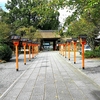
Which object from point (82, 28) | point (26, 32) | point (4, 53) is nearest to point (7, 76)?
point (4, 53)

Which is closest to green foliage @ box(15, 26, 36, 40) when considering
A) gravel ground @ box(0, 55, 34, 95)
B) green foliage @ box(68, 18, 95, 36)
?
green foliage @ box(68, 18, 95, 36)

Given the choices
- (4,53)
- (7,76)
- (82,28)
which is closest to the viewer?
(7,76)

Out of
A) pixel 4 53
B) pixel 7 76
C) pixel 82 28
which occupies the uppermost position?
pixel 82 28

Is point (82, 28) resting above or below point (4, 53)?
above

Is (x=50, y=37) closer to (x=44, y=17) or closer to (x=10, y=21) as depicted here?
(x=10, y=21)

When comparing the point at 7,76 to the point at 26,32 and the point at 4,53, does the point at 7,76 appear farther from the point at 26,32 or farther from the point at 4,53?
the point at 26,32

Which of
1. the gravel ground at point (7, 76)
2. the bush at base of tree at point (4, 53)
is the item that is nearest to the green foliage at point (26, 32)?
the bush at base of tree at point (4, 53)

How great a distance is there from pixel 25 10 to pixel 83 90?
56177 millimetres

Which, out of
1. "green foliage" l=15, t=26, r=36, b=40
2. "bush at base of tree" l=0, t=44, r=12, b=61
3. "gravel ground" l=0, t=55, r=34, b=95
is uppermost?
"green foliage" l=15, t=26, r=36, b=40

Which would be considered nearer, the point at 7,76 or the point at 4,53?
the point at 7,76

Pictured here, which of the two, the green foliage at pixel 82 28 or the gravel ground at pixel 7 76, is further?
the green foliage at pixel 82 28

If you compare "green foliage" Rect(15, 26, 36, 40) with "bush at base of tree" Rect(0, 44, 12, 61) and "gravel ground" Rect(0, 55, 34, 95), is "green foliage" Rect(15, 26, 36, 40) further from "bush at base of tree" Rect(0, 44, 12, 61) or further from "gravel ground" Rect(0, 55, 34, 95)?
"gravel ground" Rect(0, 55, 34, 95)

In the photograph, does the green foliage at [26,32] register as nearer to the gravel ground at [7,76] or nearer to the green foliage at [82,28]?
the green foliage at [82,28]

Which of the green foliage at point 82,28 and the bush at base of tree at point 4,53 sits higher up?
the green foliage at point 82,28
